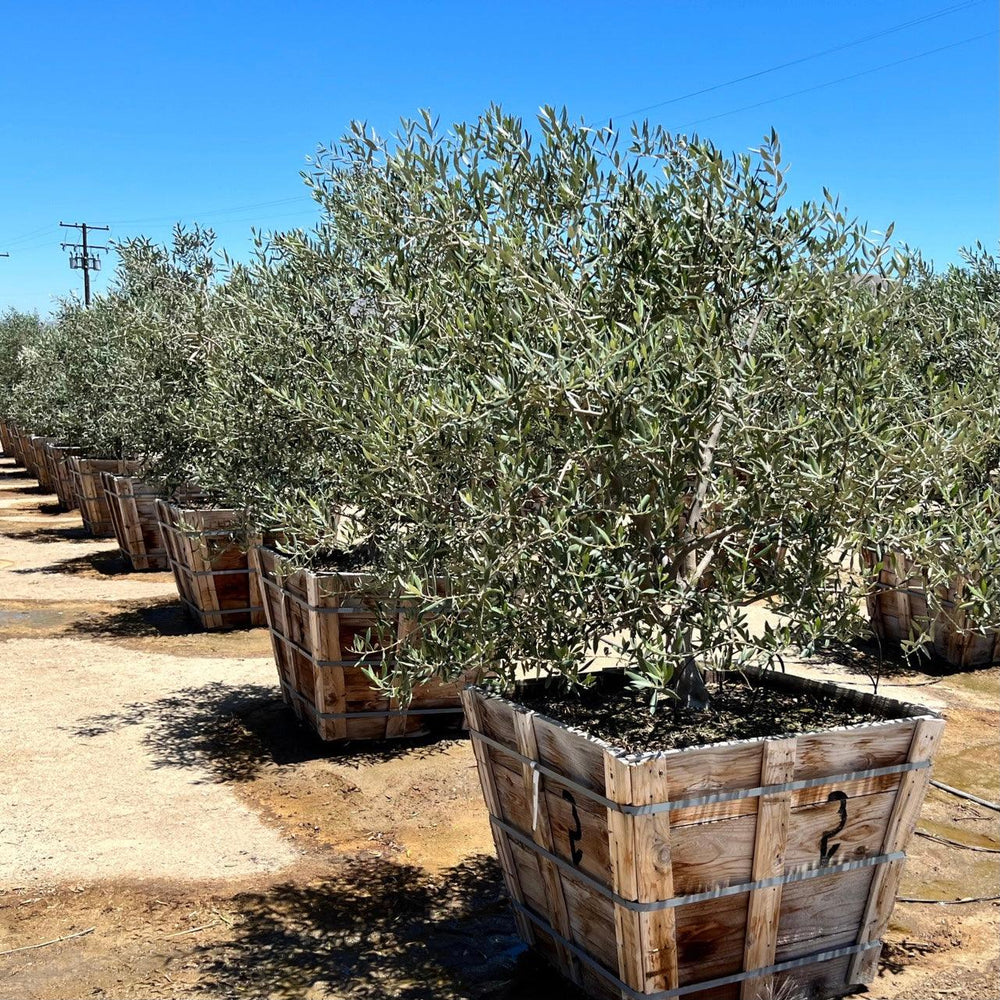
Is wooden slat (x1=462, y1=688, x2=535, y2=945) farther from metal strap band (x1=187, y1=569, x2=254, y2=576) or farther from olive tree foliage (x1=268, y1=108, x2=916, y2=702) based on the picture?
metal strap band (x1=187, y1=569, x2=254, y2=576)

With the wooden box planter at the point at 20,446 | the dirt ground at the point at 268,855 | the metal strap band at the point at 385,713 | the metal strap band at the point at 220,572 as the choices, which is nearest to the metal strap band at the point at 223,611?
the metal strap band at the point at 220,572

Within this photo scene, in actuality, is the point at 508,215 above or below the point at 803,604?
above

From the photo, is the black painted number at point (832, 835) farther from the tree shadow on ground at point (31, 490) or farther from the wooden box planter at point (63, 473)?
the tree shadow on ground at point (31, 490)

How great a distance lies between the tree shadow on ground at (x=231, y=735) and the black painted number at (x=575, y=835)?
171 inches

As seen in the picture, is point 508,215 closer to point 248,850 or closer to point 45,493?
point 248,850

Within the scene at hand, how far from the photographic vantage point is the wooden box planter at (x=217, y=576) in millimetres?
13266

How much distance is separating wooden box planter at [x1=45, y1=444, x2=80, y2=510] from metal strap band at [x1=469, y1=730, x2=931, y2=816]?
22.6m

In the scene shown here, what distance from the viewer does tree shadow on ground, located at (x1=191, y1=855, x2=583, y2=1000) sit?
5297 mm

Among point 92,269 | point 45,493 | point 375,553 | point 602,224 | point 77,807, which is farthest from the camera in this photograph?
point 92,269

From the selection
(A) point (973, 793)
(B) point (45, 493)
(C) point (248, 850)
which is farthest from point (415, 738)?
(B) point (45, 493)

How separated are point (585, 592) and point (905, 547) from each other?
59.9 inches

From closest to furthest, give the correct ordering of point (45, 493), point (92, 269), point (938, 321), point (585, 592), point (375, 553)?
point (585, 592) < point (375, 553) < point (938, 321) < point (45, 493) < point (92, 269)

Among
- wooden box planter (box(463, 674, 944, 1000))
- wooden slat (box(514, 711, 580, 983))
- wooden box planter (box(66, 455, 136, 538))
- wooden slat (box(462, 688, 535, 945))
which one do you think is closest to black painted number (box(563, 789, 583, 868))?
wooden box planter (box(463, 674, 944, 1000))

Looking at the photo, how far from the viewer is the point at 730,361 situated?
4.55 m
